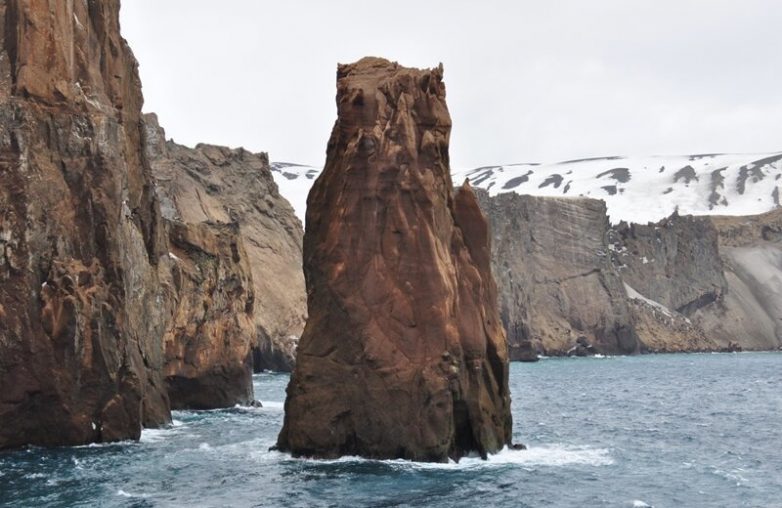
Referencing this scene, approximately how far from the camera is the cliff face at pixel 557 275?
162 meters

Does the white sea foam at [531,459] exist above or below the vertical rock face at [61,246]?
below

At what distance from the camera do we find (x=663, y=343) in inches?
6865

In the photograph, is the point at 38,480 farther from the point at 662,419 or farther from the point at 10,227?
the point at 662,419

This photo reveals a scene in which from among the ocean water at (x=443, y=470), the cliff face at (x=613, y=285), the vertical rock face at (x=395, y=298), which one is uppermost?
the cliff face at (x=613, y=285)

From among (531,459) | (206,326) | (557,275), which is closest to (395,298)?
(531,459)

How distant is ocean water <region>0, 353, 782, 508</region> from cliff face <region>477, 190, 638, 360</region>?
102611 millimetres

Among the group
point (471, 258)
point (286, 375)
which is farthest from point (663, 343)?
point (471, 258)

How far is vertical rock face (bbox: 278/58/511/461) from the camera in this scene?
3722 centimetres

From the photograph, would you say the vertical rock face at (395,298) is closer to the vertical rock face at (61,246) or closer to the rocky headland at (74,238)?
the vertical rock face at (61,246)

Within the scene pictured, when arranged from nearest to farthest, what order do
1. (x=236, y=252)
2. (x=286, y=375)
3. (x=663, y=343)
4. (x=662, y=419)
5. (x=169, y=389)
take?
(x=662, y=419) → (x=169, y=389) → (x=236, y=252) → (x=286, y=375) → (x=663, y=343)

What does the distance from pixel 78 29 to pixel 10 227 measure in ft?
34.9

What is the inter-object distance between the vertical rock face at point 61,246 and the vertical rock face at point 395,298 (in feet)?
25.3

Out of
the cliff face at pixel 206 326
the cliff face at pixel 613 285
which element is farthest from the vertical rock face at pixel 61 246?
the cliff face at pixel 613 285

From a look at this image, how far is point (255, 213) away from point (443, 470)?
96.6 meters
